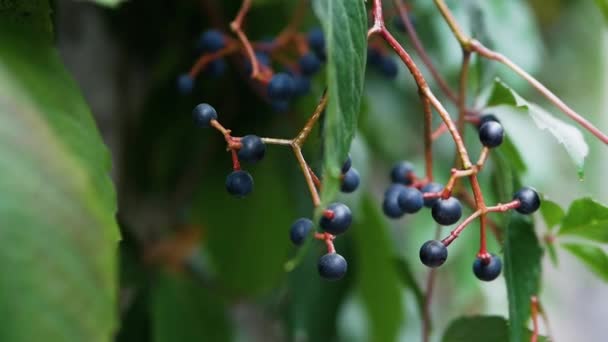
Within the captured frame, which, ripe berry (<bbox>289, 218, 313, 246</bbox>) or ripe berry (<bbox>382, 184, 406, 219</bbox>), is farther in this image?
ripe berry (<bbox>382, 184, 406, 219</bbox>)

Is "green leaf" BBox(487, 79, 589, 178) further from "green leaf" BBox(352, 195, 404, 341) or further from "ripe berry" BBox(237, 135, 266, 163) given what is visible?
"green leaf" BBox(352, 195, 404, 341)

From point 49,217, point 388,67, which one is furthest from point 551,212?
point 49,217

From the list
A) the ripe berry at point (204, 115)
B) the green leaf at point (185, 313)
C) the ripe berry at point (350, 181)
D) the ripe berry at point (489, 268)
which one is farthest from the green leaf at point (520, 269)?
the green leaf at point (185, 313)

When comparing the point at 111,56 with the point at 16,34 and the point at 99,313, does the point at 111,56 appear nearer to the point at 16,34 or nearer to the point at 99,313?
the point at 16,34

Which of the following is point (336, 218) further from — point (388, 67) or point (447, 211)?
point (388, 67)

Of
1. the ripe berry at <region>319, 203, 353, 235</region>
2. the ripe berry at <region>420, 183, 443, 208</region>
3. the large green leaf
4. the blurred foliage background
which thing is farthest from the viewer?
the blurred foliage background

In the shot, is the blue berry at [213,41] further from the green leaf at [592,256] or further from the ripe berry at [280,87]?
the green leaf at [592,256]

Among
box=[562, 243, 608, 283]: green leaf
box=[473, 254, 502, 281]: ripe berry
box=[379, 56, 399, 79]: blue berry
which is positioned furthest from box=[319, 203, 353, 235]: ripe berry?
box=[379, 56, 399, 79]: blue berry
